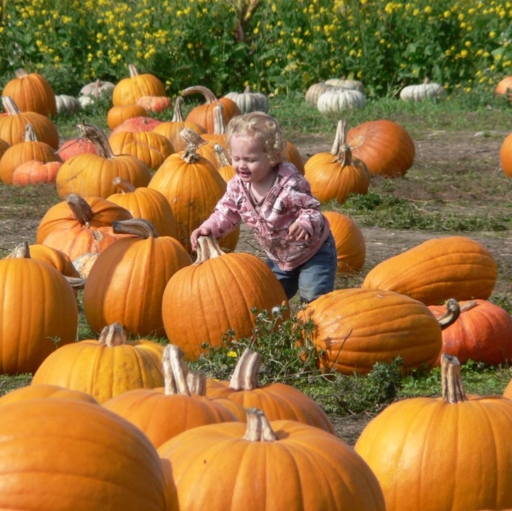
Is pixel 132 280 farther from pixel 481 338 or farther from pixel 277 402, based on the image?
pixel 277 402

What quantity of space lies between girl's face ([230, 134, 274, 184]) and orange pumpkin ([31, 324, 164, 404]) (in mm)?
1957

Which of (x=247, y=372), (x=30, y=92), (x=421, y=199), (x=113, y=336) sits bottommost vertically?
(x=421, y=199)

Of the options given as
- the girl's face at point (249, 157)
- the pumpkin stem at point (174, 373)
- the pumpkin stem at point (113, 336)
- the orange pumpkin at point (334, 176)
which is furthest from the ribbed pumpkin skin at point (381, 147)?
the pumpkin stem at point (174, 373)

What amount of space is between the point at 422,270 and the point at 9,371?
2.20 m

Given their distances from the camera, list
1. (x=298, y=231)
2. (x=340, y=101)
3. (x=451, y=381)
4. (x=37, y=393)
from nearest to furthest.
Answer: (x=37, y=393)
(x=451, y=381)
(x=298, y=231)
(x=340, y=101)

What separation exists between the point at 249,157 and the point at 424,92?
11609 millimetres

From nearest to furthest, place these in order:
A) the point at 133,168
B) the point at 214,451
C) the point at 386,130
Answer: the point at 214,451, the point at 133,168, the point at 386,130

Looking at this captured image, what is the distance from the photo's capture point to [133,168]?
8188mm

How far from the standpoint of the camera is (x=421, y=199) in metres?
9.96

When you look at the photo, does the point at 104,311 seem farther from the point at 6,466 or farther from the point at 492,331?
the point at 6,466

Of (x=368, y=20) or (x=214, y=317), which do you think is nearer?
(x=214, y=317)

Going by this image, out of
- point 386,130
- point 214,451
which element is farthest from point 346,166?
point 214,451

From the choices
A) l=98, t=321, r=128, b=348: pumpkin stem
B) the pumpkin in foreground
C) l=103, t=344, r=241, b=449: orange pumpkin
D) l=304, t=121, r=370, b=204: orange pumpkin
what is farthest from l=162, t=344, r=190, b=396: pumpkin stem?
l=304, t=121, r=370, b=204: orange pumpkin

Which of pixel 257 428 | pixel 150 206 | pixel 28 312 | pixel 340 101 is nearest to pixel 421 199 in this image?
pixel 150 206
